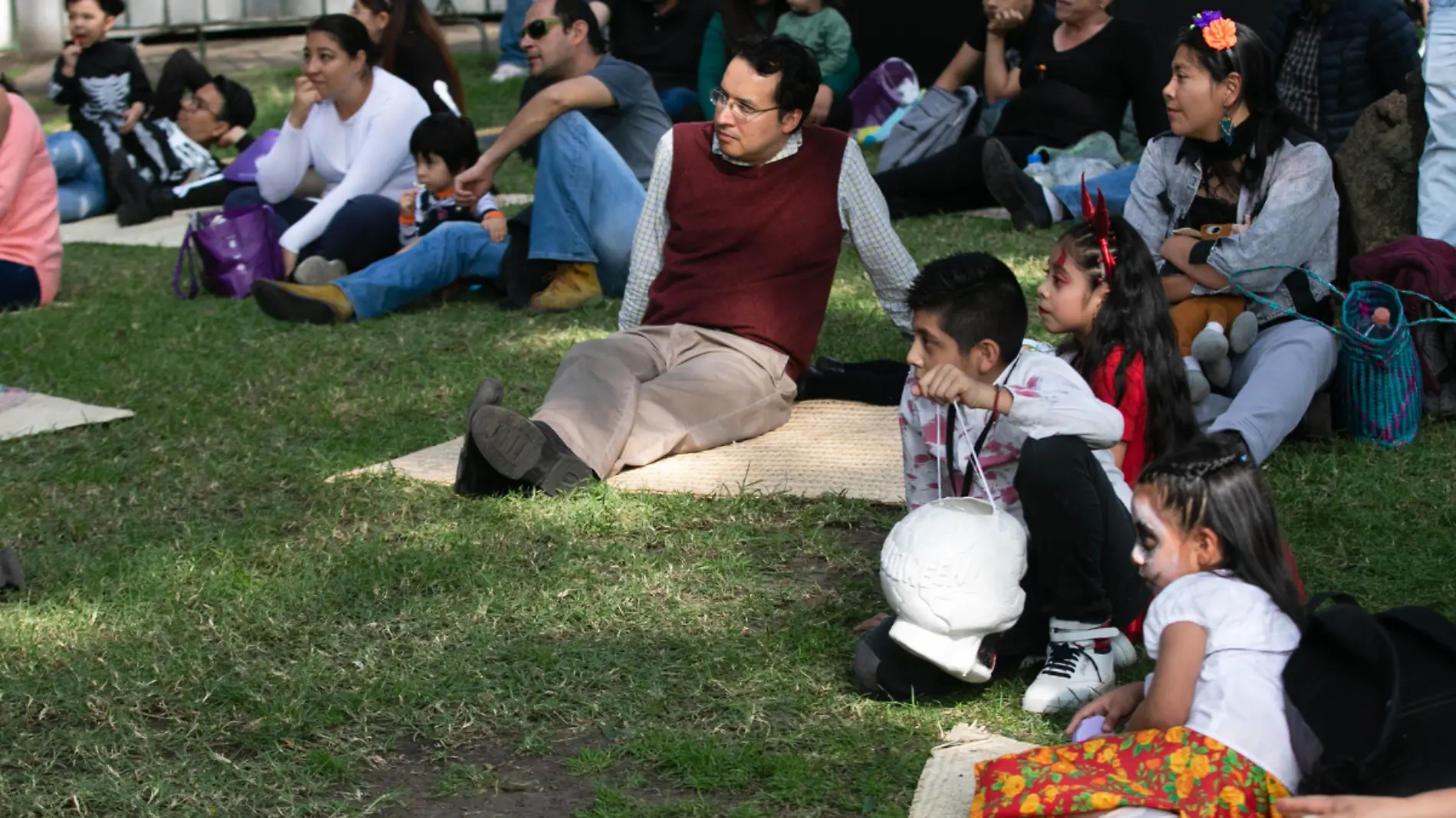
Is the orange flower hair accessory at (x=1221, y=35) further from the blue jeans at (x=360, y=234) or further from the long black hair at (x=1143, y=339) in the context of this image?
the blue jeans at (x=360, y=234)

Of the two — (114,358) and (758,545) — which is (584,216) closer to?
(114,358)

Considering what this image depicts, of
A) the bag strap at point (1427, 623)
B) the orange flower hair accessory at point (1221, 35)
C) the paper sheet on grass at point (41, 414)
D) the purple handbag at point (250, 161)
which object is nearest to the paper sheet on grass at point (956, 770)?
the bag strap at point (1427, 623)

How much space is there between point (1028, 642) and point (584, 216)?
362 centimetres

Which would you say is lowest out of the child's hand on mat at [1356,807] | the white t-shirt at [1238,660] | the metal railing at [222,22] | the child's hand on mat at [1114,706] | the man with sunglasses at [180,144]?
the metal railing at [222,22]

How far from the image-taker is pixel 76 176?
9234 mm

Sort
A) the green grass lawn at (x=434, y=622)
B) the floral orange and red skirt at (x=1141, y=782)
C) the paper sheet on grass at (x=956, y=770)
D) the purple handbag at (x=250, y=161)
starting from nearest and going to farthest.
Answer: the floral orange and red skirt at (x=1141, y=782) → the paper sheet on grass at (x=956, y=770) → the green grass lawn at (x=434, y=622) → the purple handbag at (x=250, y=161)

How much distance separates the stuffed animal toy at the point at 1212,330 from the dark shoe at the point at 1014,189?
Result: 2.80 meters

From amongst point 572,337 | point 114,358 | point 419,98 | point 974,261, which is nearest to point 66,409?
point 114,358

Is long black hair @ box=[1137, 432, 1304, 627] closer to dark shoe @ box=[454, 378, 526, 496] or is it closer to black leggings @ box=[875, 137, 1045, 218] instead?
dark shoe @ box=[454, 378, 526, 496]

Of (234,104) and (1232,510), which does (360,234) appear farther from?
(1232,510)

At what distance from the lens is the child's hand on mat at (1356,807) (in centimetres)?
214

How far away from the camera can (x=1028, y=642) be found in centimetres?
301

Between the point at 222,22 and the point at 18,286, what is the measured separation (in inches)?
385

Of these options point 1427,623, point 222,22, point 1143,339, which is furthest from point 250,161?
point 222,22
